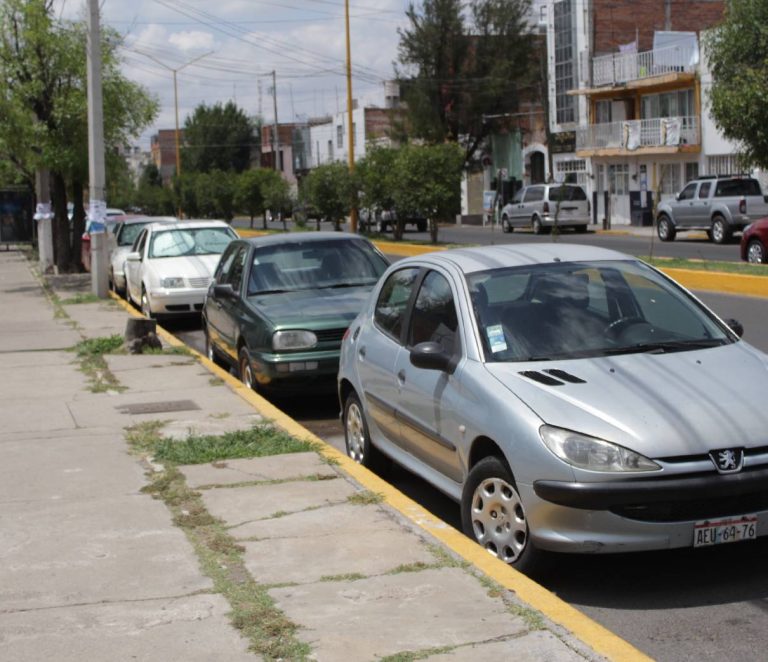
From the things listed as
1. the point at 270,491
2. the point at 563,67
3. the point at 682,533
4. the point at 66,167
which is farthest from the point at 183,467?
the point at 563,67

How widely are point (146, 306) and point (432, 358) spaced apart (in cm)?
1249

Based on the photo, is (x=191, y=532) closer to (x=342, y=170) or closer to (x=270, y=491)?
(x=270, y=491)

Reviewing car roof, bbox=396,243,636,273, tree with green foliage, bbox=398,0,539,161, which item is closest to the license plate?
car roof, bbox=396,243,636,273

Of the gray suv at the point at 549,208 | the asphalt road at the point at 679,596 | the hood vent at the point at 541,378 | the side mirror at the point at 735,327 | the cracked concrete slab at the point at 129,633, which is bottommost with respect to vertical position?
the asphalt road at the point at 679,596

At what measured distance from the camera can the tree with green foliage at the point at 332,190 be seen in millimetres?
39969

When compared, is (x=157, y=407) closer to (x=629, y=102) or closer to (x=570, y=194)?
(x=570, y=194)

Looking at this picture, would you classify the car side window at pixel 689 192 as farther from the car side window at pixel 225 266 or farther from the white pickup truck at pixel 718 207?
the car side window at pixel 225 266

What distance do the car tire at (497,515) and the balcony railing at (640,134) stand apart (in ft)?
133

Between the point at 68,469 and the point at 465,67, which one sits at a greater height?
the point at 465,67

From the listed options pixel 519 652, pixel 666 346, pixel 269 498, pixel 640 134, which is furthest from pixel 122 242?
pixel 640 134

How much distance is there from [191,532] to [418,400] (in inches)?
58.7

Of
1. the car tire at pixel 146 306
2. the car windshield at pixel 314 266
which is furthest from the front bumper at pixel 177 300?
the car windshield at pixel 314 266

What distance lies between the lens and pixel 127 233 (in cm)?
2409

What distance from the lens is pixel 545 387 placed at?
5.73 m
